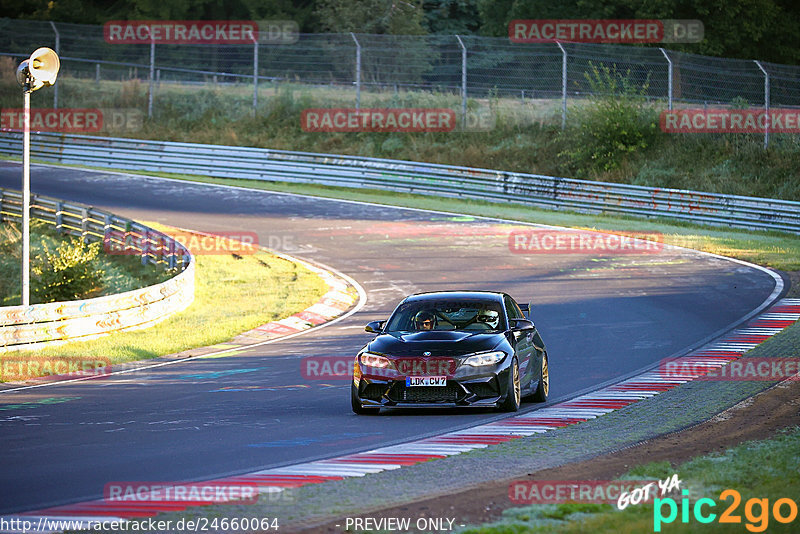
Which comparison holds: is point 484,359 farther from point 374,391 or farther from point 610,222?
point 610,222

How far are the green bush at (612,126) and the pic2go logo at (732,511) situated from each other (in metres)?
33.1

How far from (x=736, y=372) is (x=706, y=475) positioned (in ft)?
22.8

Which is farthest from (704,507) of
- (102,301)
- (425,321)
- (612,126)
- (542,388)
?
(612,126)

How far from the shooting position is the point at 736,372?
14.7 m

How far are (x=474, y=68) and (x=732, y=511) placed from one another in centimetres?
3506

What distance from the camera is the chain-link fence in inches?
1441

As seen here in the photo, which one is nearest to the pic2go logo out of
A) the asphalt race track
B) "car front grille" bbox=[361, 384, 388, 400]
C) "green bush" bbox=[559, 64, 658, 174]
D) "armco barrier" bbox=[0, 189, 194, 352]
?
the asphalt race track

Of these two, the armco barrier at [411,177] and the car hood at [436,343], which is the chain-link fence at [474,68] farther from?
the car hood at [436,343]

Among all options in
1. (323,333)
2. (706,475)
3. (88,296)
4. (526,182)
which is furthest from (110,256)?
(706,475)

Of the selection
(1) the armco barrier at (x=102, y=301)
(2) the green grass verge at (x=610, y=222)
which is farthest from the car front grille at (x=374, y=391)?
(2) the green grass verge at (x=610, y=222)

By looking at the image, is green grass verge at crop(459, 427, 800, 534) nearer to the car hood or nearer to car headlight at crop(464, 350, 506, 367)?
car headlight at crop(464, 350, 506, 367)

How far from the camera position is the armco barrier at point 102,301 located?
17719 millimetres

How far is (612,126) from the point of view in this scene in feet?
130

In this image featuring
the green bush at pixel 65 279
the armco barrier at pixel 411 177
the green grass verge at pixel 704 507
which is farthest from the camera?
the armco barrier at pixel 411 177
